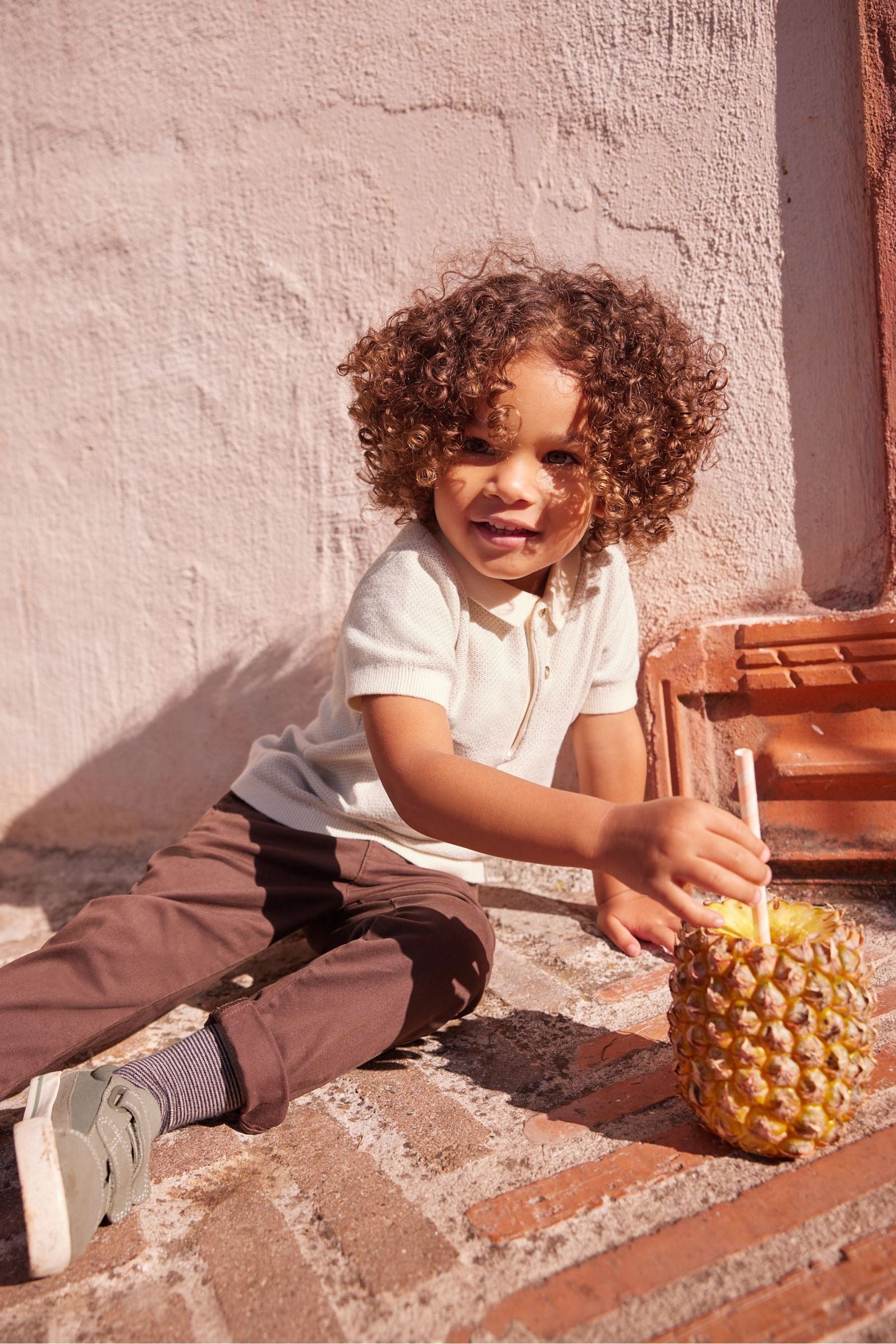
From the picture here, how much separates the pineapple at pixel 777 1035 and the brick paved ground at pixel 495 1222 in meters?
0.08

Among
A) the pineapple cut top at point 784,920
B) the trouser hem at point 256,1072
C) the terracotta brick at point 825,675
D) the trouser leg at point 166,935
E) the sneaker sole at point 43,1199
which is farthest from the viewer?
the terracotta brick at point 825,675

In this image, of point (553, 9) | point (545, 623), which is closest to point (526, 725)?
point (545, 623)

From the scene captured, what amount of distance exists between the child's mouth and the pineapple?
0.68 meters

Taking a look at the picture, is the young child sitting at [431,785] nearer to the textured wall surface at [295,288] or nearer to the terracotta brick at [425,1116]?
the terracotta brick at [425,1116]

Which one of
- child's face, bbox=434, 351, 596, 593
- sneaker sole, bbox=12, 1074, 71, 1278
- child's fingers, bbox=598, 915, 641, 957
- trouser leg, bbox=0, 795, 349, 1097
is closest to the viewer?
sneaker sole, bbox=12, 1074, 71, 1278

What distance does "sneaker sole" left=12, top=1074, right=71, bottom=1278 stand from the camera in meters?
1.00

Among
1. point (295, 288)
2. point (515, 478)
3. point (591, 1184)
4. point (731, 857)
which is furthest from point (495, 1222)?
point (295, 288)

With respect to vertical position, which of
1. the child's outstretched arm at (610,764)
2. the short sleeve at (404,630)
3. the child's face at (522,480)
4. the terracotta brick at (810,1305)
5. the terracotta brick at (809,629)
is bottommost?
the terracotta brick at (810,1305)

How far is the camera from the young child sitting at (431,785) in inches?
45.9

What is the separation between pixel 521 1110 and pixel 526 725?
2.22 ft

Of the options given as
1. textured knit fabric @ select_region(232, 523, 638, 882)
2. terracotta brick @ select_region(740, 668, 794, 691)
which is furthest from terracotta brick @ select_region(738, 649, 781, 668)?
textured knit fabric @ select_region(232, 523, 638, 882)

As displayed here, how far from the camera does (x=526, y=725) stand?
1753 millimetres

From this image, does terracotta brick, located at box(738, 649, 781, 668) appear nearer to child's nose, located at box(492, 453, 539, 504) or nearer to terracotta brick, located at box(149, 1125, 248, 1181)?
child's nose, located at box(492, 453, 539, 504)

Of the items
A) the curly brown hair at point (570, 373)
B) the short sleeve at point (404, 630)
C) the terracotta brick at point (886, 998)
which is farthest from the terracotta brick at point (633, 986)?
the curly brown hair at point (570, 373)
